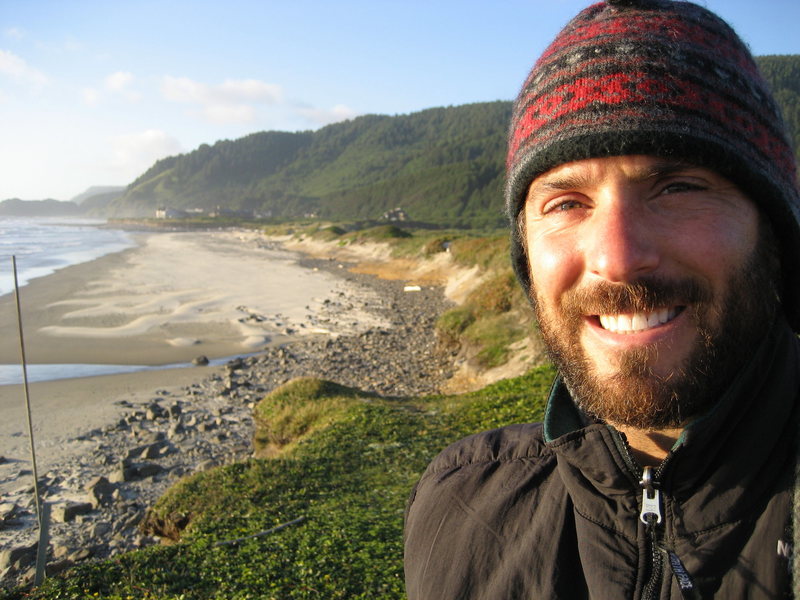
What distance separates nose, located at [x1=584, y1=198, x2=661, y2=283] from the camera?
1.62m

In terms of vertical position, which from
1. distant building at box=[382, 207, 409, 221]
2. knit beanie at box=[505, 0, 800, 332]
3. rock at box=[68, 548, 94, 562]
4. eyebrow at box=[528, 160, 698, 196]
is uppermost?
distant building at box=[382, 207, 409, 221]

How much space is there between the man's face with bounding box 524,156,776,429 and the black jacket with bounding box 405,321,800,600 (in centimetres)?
9

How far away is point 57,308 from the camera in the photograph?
88.1ft

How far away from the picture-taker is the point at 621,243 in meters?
1.65

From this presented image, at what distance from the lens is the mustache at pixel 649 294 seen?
62.2 inches

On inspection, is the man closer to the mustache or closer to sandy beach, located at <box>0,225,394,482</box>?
the mustache

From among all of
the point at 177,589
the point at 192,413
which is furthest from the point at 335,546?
the point at 192,413

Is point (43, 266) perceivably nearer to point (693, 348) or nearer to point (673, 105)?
point (673, 105)

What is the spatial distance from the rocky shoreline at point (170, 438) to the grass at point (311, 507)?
1.18 m

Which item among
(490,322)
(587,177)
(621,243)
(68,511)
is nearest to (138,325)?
(490,322)

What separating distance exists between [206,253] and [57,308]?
3080 centimetres

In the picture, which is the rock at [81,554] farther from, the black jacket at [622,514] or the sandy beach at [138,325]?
the black jacket at [622,514]

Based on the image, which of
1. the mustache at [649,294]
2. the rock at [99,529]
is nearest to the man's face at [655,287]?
the mustache at [649,294]

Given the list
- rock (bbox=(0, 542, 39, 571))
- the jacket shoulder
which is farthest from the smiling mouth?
rock (bbox=(0, 542, 39, 571))
